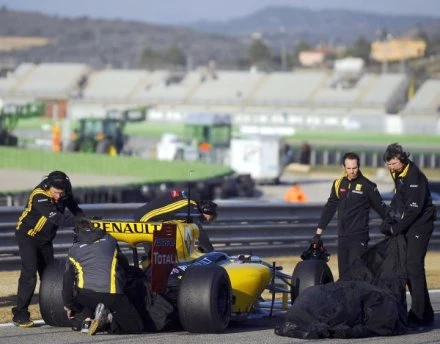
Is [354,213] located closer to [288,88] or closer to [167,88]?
[288,88]

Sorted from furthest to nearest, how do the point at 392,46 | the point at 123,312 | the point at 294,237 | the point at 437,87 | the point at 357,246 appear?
the point at 392,46 < the point at 437,87 < the point at 294,237 < the point at 357,246 < the point at 123,312

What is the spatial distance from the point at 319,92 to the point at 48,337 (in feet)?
283

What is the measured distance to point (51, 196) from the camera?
10.7m

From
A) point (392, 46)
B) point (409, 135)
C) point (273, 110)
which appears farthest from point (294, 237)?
point (392, 46)

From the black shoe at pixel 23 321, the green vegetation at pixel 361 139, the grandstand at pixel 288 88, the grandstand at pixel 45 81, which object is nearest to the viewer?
the black shoe at pixel 23 321

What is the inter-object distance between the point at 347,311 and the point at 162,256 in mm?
1497

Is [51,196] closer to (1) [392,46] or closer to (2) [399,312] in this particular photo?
(2) [399,312]

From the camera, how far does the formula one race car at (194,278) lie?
10.1 meters

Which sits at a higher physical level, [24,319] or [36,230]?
[36,230]

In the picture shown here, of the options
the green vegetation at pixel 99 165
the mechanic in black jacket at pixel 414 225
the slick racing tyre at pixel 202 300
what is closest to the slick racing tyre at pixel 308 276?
the mechanic in black jacket at pixel 414 225

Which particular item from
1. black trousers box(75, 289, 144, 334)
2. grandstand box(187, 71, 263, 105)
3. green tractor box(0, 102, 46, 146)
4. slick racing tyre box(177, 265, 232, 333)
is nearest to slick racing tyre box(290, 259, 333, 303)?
slick racing tyre box(177, 265, 232, 333)

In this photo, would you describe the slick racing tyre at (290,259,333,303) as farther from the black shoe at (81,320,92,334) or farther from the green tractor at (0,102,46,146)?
the green tractor at (0,102,46,146)

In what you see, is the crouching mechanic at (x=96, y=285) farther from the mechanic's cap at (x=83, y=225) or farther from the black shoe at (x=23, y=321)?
the black shoe at (x=23, y=321)

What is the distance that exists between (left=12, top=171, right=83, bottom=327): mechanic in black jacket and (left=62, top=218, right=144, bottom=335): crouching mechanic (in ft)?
1.77
